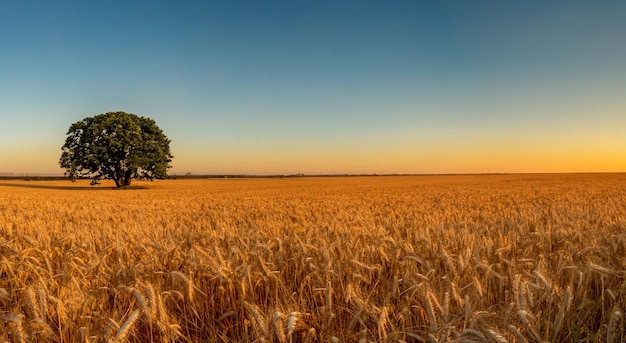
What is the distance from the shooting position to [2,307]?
10.6ft

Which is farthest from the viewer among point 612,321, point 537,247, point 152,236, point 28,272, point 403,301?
point 152,236

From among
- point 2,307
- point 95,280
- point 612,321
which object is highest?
point 612,321

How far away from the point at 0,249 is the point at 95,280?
3.06 metres

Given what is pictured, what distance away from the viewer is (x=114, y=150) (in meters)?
43.2

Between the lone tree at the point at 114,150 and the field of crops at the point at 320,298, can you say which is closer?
the field of crops at the point at 320,298

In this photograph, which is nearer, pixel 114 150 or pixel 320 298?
pixel 320 298

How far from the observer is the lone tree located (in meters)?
43.4

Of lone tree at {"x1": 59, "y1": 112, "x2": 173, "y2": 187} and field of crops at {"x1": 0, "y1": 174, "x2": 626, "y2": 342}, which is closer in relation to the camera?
field of crops at {"x1": 0, "y1": 174, "x2": 626, "y2": 342}

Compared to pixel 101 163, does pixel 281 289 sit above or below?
below

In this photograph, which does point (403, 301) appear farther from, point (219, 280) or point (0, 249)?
point (0, 249)

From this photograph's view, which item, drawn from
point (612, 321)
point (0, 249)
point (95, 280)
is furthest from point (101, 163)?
point (612, 321)

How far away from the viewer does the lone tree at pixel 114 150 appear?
1709 inches

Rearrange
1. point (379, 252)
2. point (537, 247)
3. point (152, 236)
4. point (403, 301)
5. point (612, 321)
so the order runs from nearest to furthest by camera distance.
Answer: point (612, 321) → point (403, 301) → point (379, 252) → point (537, 247) → point (152, 236)

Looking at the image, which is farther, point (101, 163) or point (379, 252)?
point (101, 163)
